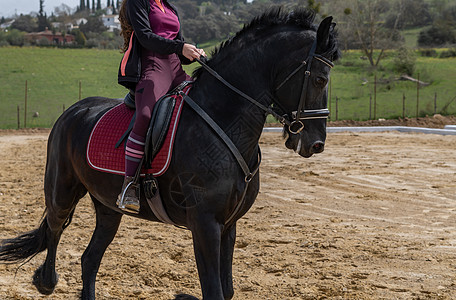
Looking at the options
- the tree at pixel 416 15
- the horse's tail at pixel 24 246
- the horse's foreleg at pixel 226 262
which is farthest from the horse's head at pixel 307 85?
the tree at pixel 416 15

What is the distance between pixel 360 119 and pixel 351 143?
6398 millimetres

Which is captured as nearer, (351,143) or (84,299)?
(84,299)

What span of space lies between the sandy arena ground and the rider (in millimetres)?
1881

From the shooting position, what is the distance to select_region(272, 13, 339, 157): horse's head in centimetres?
328

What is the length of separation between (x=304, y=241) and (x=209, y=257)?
3.48 metres

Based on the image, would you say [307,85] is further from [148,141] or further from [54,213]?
[54,213]

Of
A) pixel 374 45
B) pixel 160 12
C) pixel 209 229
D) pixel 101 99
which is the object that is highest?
pixel 374 45

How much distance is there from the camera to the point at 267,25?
352cm

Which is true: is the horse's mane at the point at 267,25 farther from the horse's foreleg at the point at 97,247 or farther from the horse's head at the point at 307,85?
the horse's foreleg at the point at 97,247

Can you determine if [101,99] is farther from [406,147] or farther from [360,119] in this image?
[360,119]

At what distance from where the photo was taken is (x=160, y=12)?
373 centimetres

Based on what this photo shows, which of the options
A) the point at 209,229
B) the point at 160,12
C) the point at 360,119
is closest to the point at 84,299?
the point at 209,229

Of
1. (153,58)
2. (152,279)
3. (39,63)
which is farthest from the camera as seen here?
(39,63)

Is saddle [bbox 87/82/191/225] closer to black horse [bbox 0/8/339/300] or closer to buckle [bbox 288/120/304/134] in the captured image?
black horse [bbox 0/8/339/300]
